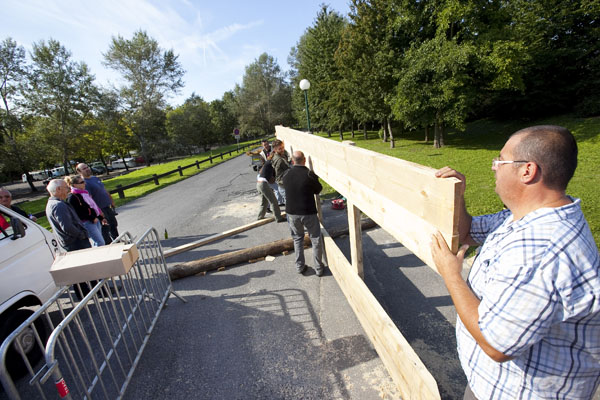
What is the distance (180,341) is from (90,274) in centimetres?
136

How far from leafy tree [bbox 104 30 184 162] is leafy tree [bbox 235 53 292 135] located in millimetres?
14978

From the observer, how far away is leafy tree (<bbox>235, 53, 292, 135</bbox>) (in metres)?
48.8

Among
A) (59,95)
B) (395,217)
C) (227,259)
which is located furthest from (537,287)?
(59,95)

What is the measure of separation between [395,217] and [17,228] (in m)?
4.60

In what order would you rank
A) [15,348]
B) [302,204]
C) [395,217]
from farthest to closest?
[302,204] < [15,348] < [395,217]

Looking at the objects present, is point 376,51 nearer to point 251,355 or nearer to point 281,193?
point 281,193

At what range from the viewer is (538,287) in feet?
3.14

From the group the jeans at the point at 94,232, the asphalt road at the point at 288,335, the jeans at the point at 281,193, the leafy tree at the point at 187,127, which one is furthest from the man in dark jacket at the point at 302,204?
the leafy tree at the point at 187,127

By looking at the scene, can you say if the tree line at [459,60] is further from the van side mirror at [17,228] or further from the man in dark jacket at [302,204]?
the van side mirror at [17,228]

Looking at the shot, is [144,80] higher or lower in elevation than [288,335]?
higher

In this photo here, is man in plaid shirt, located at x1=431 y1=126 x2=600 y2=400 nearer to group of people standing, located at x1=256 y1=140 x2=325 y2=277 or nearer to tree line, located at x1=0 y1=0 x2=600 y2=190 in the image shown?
group of people standing, located at x1=256 y1=140 x2=325 y2=277

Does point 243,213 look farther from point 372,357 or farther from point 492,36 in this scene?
point 492,36

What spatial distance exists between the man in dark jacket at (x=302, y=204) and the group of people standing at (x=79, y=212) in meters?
3.48

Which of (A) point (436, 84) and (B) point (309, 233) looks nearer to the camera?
(B) point (309, 233)
